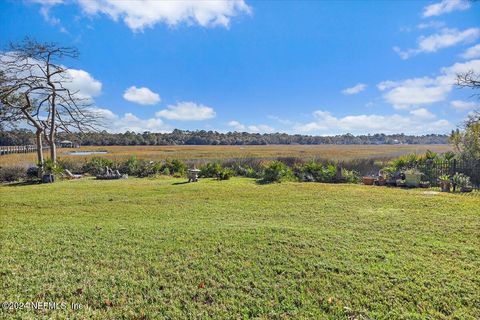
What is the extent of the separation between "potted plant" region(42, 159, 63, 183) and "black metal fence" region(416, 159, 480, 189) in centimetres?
1619

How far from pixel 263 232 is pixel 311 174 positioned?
27.5 ft

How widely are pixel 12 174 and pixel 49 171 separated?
7.18 feet

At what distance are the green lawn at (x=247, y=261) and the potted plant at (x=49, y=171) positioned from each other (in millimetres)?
6207

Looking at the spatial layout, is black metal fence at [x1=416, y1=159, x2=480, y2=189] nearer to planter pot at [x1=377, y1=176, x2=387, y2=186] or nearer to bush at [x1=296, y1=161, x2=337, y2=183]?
planter pot at [x1=377, y1=176, x2=387, y2=186]

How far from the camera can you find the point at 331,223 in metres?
5.63

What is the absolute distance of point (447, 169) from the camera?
11656 mm

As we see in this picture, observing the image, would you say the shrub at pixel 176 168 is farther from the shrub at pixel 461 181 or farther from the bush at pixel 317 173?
the shrub at pixel 461 181

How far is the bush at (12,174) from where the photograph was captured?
13383mm

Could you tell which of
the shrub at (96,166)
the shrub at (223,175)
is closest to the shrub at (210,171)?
the shrub at (223,175)

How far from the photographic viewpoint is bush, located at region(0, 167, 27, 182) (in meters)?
13.4

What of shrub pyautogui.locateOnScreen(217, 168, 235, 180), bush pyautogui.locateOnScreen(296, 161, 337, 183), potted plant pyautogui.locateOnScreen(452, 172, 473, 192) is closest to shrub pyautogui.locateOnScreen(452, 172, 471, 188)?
potted plant pyautogui.locateOnScreen(452, 172, 473, 192)

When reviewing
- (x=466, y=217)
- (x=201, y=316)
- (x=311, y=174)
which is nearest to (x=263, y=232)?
(x=201, y=316)

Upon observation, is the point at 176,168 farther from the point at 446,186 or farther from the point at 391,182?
the point at 446,186

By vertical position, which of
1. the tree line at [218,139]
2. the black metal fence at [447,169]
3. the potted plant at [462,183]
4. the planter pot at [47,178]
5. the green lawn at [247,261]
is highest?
the tree line at [218,139]
